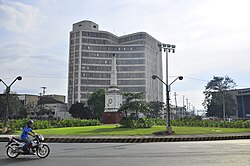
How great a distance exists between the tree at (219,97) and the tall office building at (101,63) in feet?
100

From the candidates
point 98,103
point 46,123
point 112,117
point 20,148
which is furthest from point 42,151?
point 98,103

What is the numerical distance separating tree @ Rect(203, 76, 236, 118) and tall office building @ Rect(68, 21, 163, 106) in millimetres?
30530

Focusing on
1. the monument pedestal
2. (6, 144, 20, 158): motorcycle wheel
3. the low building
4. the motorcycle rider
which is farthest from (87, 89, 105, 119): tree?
(6, 144, 20, 158): motorcycle wheel

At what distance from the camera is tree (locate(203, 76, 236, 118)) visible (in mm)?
78562

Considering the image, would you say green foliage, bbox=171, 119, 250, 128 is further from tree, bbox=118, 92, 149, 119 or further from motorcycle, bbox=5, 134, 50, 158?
motorcycle, bbox=5, 134, 50, 158

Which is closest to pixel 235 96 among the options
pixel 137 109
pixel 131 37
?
pixel 131 37

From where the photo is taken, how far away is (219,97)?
78500 mm

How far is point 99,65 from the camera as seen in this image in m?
111

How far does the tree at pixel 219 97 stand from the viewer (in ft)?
258

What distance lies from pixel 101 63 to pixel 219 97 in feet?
168

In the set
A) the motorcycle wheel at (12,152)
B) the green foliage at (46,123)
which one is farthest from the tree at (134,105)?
the motorcycle wheel at (12,152)

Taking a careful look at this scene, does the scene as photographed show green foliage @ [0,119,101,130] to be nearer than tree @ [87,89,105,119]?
Yes

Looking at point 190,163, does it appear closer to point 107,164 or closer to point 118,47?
point 107,164

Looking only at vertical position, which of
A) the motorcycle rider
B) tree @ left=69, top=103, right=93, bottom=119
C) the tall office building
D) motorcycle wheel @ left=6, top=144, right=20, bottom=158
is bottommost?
motorcycle wheel @ left=6, top=144, right=20, bottom=158
